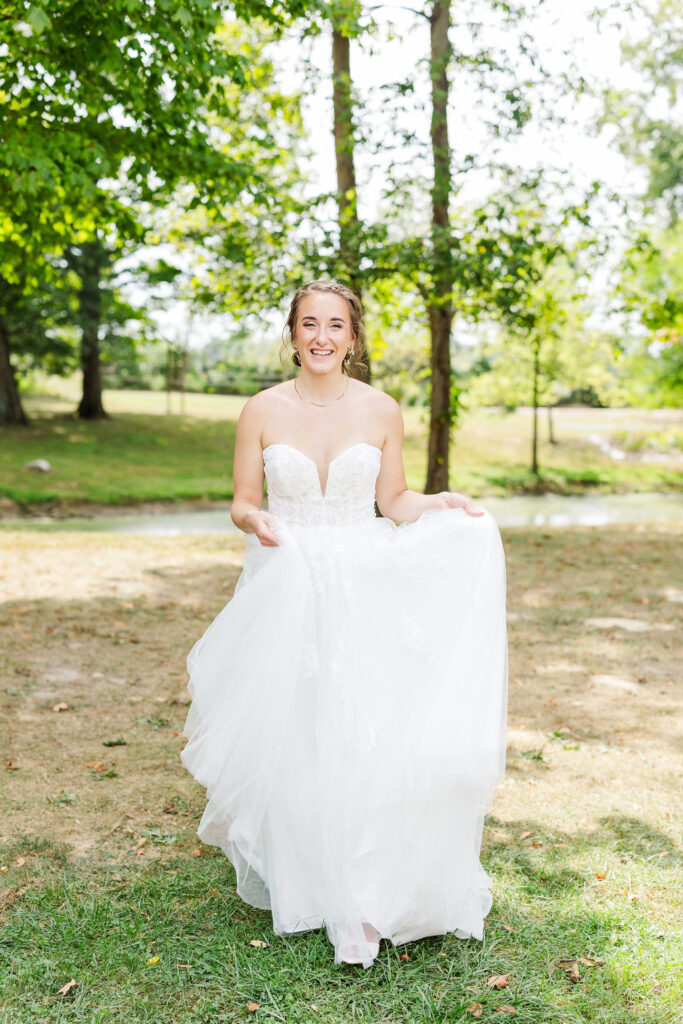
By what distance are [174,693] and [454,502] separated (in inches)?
145

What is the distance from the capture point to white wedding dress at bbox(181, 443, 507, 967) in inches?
132

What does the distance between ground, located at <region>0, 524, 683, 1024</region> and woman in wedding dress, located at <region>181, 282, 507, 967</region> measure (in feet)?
0.71

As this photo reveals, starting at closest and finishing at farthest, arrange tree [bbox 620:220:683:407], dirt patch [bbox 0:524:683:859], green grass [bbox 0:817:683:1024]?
green grass [bbox 0:817:683:1024], dirt patch [bbox 0:524:683:859], tree [bbox 620:220:683:407]

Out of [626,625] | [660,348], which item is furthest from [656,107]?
[626,625]

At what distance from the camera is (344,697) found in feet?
11.3

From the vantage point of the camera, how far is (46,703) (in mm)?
6363

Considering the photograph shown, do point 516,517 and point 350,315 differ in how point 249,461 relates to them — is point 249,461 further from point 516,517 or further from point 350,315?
point 516,517

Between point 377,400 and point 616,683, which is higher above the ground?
point 377,400

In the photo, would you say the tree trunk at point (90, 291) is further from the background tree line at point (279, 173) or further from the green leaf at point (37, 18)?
the green leaf at point (37, 18)

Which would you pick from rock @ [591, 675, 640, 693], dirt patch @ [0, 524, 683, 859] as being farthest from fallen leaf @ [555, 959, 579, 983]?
rock @ [591, 675, 640, 693]

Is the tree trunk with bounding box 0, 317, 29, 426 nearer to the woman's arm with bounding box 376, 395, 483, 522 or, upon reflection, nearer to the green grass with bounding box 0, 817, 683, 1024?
the green grass with bounding box 0, 817, 683, 1024

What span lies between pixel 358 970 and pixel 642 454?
33.5 m

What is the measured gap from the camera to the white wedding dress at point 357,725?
132 inches

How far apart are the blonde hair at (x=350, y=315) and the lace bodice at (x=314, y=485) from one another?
55cm
